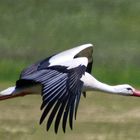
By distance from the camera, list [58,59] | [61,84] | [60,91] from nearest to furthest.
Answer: [60,91], [61,84], [58,59]

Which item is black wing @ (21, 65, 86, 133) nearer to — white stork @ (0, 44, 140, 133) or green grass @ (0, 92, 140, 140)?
white stork @ (0, 44, 140, 133)

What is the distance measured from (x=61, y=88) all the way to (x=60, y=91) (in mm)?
74

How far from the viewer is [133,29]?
92.7 feet

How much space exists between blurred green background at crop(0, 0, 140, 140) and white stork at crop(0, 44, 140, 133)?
1.53 meters

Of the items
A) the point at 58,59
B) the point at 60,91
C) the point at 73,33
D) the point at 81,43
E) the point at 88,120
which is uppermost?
the point at 60,91

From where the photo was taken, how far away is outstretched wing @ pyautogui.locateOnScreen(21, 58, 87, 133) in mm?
15445

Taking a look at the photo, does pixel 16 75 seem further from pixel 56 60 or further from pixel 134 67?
pixel 56 60

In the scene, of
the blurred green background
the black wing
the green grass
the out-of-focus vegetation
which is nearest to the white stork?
the black wing

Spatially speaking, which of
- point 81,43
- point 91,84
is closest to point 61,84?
point 91,84

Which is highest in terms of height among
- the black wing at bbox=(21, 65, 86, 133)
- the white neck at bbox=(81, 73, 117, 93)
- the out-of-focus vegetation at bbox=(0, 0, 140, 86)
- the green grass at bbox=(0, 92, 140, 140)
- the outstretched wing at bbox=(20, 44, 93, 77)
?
the black wing at bbox=(21, 65, 86, 133)

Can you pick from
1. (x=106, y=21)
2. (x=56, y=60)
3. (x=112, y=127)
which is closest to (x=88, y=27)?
(x=106, y=21)

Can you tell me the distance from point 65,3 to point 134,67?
491 cm

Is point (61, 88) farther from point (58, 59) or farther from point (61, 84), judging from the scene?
point (58, 59)

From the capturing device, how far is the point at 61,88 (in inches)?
633
